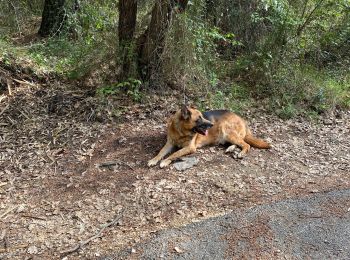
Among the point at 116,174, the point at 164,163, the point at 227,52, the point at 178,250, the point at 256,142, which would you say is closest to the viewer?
the point at 178,250

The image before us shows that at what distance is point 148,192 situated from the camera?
16.5 feet

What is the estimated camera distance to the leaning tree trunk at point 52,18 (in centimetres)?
966

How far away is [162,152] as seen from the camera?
584 centimetres

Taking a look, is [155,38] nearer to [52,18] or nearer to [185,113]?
[185,113]

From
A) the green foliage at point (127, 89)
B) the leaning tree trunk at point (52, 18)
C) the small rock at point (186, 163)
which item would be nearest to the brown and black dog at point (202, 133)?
the small rock at point (186, 163)

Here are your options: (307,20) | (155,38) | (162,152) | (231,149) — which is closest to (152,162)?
(162,152)

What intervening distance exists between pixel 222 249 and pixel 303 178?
6.56 feet

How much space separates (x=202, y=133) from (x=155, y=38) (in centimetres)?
226

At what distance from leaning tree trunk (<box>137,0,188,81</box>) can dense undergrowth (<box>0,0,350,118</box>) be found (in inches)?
5.9

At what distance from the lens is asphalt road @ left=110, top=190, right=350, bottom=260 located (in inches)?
156

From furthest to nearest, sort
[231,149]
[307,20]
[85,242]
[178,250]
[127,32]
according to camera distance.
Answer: [307,20] < [127,32] < [231,149] < [85,242] < [178,250]

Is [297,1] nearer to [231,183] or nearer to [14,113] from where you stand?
[231,183]

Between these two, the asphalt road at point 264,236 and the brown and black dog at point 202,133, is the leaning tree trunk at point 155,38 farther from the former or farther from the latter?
the asphalt road at point 264,236

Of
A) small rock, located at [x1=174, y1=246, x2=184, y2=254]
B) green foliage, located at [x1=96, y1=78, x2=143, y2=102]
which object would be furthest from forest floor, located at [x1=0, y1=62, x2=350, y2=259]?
small rock, located at [x1=174, y1=246, x2=184, y2=254]
